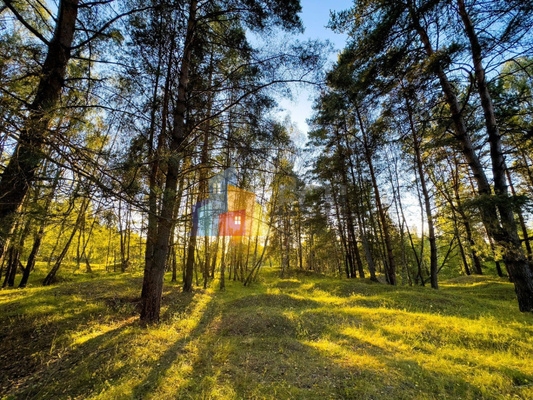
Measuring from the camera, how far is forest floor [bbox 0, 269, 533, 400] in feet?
9.98

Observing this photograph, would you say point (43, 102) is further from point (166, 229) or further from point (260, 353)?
point (260, 353)

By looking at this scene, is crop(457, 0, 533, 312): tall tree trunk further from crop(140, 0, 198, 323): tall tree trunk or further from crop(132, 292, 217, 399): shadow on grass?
crop(132, 292, 217, 399): shadow on grass

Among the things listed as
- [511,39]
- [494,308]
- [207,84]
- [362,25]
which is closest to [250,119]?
[207,84]

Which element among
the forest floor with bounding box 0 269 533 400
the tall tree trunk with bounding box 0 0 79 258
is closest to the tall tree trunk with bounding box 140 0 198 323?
the forest floor with bounding box 0 269 533 400

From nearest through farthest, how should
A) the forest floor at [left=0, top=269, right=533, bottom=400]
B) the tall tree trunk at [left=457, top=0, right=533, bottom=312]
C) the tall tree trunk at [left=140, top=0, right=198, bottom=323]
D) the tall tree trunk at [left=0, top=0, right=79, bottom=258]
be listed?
the tall tree trunk at [left=0, top=0, right=79, bottom=258] → the forest floor at [left=0, top=269, right=533, bottom=400] → the tall tree trunk at [left=457, top=0, right=533, bottom=312] → the tall tree trunk at [left=140, top=0, right=198, bottom=323]

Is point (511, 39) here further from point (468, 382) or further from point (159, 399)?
point (159, 399)

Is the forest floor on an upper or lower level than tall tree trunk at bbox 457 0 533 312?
lower

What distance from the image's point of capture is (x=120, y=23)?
173 inches

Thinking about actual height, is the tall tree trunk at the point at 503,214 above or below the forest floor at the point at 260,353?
above

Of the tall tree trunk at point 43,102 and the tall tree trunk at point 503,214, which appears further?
the tall tree trunk at point 503,214

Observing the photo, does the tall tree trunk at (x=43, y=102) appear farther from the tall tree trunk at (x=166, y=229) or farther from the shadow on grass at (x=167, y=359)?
the shadow on grass at (x=167, y=359)

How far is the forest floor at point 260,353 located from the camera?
3041 mm

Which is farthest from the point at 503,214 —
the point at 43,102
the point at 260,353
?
the point at 43,102

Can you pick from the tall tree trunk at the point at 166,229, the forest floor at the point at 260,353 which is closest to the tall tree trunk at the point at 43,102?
the tall tree trunk at the point at 166,229
